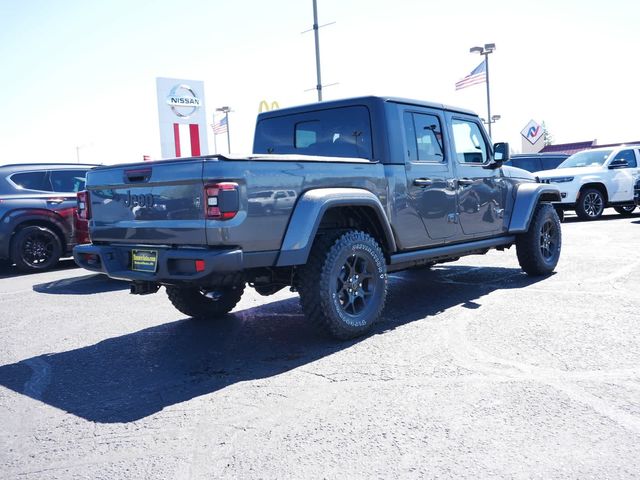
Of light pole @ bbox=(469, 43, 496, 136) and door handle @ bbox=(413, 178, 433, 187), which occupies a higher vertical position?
light pole @ bbox=(469, 43, 496, 136)

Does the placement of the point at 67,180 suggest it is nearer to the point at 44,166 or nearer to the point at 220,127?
the point at 44,166

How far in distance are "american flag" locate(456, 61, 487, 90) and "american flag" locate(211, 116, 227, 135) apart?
11.9 m

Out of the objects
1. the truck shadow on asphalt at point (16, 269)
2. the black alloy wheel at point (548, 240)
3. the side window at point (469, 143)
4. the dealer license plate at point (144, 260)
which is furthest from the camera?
the truck shadow on asphalt at point (16, 269)

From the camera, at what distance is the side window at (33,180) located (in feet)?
31.1

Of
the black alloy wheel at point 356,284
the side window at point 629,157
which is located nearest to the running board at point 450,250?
the black alloy wheel at point 356,284

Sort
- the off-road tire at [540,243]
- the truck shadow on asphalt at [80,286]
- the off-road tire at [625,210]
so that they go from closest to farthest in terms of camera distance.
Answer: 1. the off-road tire at [540,243]
2. the truck shadow on asphalt at [80,286]
3. the off-road tire at [625,210]

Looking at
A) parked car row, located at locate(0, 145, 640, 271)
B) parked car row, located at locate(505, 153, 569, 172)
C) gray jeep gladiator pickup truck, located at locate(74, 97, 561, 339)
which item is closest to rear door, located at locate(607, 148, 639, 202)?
parked car row, located at locate(505, 153, 569, 172)

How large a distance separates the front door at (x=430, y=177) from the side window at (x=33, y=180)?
270 inches

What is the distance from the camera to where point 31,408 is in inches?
133

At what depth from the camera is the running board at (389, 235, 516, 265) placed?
5.18 metres

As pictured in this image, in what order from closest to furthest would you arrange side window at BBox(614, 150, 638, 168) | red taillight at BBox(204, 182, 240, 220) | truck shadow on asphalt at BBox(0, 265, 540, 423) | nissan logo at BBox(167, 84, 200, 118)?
truck shadow on asphalt at BBox(0, 265, 540, 423) < red taillight at BBox(204, 182, 240, 220) < side window at BBox(614, 150, 638, 168) < nissan logo at BBox(167, 84, 200, 118)

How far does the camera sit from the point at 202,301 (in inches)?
215

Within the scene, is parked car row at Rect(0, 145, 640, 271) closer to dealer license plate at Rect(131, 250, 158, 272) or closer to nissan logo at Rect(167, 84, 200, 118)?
dealer license plate at Rect(131, 250, 158, 272)

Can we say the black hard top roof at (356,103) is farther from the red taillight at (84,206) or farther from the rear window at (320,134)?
the red taillight at (84,206)
